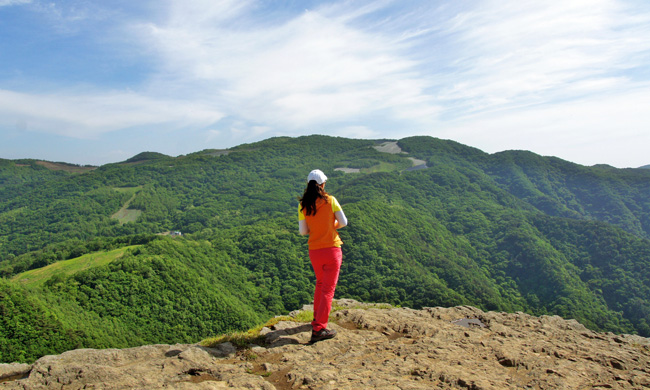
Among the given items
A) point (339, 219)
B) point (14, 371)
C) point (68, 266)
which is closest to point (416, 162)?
point (68, 266)

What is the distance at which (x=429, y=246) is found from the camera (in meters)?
85.0

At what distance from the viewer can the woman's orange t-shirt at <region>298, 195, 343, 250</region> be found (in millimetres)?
6414

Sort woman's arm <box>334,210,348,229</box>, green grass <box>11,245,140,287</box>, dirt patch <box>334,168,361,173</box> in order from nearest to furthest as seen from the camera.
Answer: woman's arm <box>334,210,348,229</box> < green grass <box>11,245,140,287</box> < dirt patch <box>334,168,361,173</box>

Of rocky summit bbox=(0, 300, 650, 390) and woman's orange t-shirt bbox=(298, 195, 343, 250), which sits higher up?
woman's orange t-shirt bbox=(298, 195, 343, 250)

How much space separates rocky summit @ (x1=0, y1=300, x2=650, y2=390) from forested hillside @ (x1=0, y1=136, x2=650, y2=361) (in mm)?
27174

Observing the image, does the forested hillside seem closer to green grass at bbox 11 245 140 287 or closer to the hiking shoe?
green grass at bbox 11 245 140 287

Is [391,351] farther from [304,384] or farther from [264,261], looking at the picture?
[264,261]

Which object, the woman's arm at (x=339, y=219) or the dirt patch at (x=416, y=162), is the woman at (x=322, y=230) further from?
the dirt patch at (x=416, y=162)

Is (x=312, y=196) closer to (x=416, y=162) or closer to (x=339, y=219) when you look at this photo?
(x=339, y=219)

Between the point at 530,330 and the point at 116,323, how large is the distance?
Answer: 132ft

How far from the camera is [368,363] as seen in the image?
5.79 metres

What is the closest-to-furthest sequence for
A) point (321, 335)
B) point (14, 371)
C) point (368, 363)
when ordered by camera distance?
point (14, 371)
point (368, 363)
point (321, 335)

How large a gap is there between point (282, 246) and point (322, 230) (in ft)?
225

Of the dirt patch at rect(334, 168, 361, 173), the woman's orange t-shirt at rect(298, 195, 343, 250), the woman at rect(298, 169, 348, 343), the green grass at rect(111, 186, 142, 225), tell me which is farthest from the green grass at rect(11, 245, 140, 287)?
the dirt patch at rect(334, 168, 361, 173)
